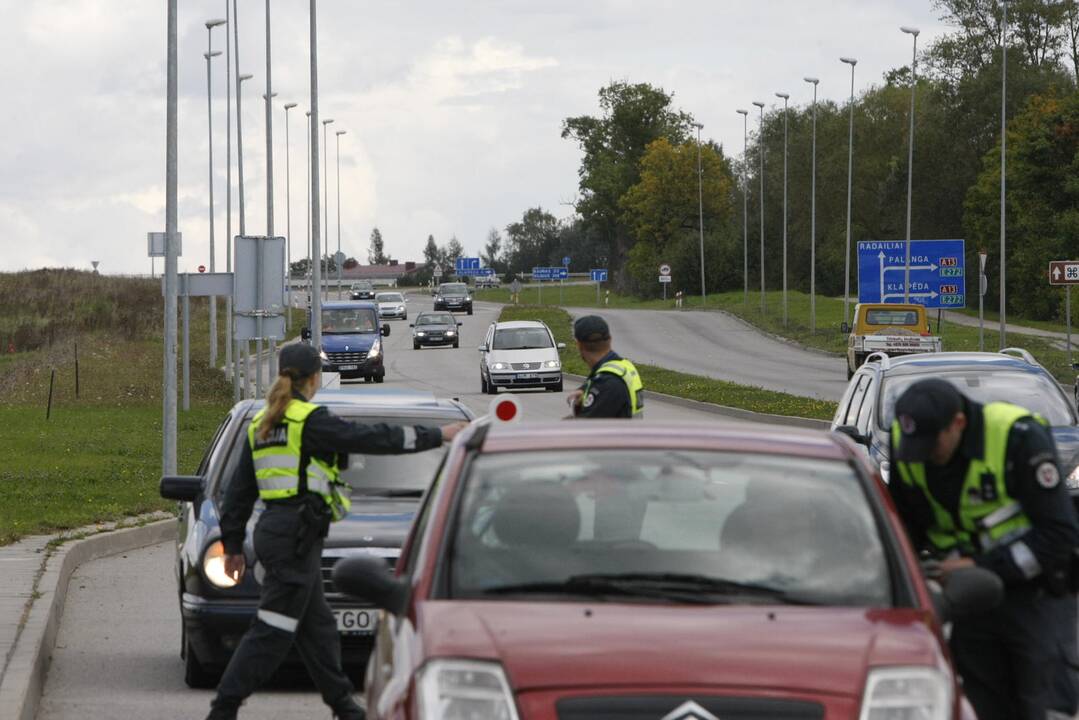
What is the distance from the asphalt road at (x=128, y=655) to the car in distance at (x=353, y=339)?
32136mm

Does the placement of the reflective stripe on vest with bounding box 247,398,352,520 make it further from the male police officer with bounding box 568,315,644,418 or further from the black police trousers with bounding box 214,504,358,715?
the male police officer with bounding box 568,315,644,418

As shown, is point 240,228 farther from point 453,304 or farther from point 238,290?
point 453,304

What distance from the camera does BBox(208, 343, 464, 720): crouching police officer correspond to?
25.3ft

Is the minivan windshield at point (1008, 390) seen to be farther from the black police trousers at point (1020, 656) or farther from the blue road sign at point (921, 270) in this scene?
the blue road sign at point (921, 270)

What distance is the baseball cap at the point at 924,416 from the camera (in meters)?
5.81

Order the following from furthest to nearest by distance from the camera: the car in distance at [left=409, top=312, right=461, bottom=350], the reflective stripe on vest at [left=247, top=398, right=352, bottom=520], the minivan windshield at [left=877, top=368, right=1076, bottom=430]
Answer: the car in distance at [left=409, top=312, right=461, bottom=350], the minivan windshield at [left=877, top=368, right=1076, bottom=430], the reflective stripe on vest at [left=247, top=398, right=352, bottom=520]

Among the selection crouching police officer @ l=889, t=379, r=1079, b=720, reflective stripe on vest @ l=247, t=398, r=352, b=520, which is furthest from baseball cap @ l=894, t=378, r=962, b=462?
reflective stripe on vest @ l=247, t=398, r=352, b=520

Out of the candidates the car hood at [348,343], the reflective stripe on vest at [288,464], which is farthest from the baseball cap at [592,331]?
the car hood at [348,343]

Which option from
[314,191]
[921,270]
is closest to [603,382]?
[314,191]

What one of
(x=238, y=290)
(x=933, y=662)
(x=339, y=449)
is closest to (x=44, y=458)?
(x=238, y=290)

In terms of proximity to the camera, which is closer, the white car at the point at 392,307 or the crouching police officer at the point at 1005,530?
the crouching police officer at the point at 1005,530

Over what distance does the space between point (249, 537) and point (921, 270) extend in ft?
181

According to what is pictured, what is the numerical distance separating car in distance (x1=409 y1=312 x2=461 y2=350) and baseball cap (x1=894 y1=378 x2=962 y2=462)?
211 ft

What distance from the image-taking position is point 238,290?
24734 mm
